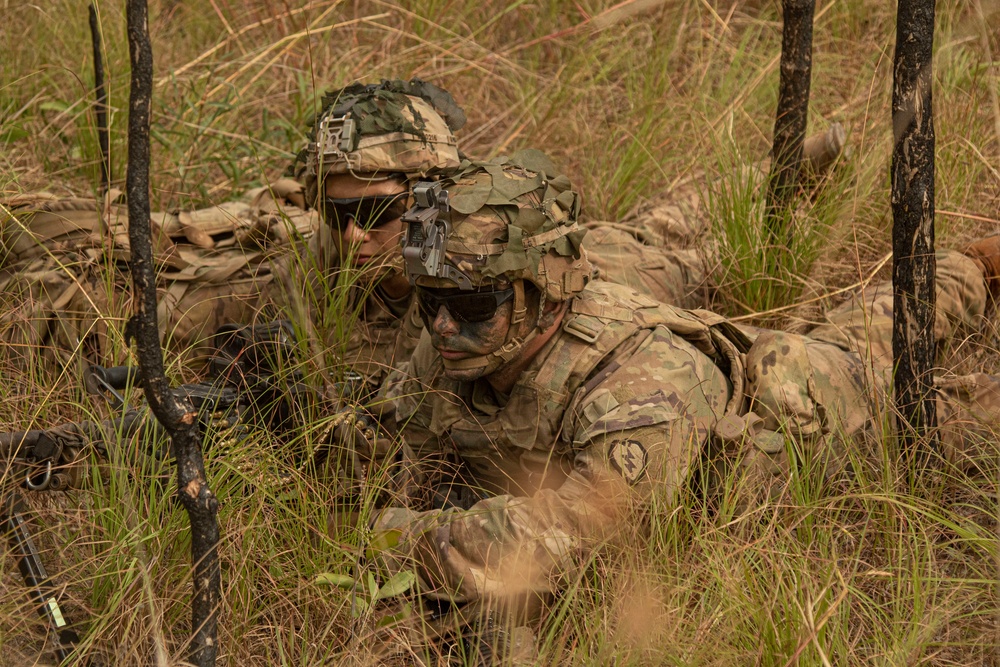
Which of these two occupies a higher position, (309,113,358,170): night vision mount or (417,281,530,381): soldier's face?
(309,113,358,170): night vision mount

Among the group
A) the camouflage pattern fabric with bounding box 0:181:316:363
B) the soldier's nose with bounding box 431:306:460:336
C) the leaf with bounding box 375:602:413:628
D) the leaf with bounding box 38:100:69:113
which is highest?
the leaf with bounding box 38:100:69:113

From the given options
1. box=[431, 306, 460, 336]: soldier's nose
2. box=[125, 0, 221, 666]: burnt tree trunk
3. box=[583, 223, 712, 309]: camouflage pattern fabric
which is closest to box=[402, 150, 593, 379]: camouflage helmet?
box=[431, 306, 460, 336]: soldier's nose

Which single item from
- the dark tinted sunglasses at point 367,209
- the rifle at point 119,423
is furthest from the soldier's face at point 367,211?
the rifle at point 119,423

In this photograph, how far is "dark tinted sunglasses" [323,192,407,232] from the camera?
4.61 metres

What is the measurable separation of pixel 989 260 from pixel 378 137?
2.71 meters

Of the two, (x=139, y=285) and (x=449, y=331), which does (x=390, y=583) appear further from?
(x=139, y=285)

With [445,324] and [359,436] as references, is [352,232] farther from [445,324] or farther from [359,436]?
[359,436]

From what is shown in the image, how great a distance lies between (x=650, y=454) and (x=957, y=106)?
318 centimetres

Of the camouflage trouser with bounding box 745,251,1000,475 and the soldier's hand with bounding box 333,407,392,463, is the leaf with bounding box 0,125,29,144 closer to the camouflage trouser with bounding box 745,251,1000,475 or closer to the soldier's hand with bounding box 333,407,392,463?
the soldier's hand with bounding box 333,407,392,463

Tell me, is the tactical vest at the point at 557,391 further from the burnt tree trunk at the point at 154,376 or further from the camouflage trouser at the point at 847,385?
the burnt tree trunk at the point at 154,376

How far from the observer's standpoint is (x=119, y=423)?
A: 3340 mm

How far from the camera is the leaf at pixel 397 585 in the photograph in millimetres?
3250

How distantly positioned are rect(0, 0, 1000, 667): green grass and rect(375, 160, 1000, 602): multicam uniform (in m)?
0.16

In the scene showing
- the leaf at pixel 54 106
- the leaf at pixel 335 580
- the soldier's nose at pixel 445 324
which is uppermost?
the leaf at pixel 54 106
